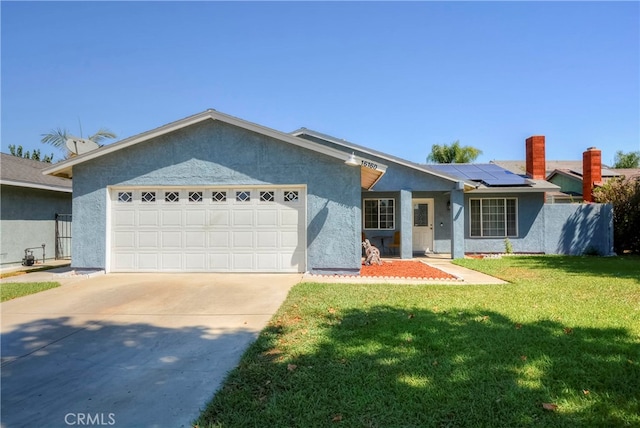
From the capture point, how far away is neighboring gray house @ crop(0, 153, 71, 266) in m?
12.9

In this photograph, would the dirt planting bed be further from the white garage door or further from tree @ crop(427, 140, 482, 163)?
tree @ crop(427, 140, 482, 163)

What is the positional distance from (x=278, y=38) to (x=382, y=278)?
9.29 metres

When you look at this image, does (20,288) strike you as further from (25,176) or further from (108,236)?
(25,176)

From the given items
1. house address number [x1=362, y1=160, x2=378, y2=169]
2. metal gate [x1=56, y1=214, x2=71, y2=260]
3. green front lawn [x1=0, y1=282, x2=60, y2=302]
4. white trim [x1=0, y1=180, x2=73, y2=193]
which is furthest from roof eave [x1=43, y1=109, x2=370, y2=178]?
metal gate [x1=56, y1=214, x2=71, y2=260]

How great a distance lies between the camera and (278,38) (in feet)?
42.9

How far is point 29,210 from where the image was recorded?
1409 cm

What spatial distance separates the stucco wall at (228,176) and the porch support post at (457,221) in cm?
621

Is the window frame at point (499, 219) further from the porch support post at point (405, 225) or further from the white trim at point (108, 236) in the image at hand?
the white trim at point (108, 236)

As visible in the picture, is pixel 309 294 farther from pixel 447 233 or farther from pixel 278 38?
pixel 447 233

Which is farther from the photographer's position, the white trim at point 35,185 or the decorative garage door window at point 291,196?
the white trim at point 35,185

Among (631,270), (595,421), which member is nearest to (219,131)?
(595,421)

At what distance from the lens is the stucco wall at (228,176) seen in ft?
33.8

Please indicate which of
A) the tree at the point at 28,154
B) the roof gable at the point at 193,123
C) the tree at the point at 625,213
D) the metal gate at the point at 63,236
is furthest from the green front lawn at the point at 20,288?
the tree at the point at 28,154

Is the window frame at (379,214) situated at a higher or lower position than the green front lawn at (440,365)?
higher
